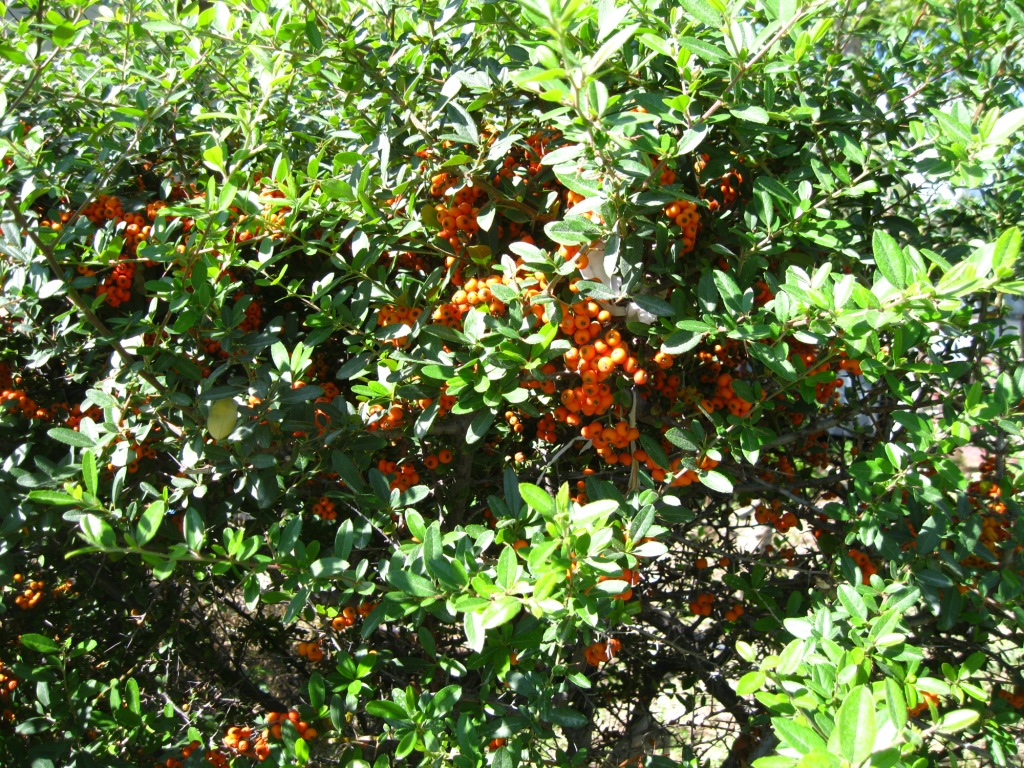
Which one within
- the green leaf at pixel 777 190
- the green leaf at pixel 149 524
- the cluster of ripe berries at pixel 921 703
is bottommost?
the cluster of ripe berries at pixel 921 703

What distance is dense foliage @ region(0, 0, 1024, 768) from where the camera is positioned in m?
1.46

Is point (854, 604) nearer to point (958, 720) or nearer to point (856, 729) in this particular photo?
point (958, 720)

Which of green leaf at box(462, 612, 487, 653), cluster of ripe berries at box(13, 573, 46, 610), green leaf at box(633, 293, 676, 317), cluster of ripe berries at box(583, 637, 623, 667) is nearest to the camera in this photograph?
green leaf at box(462, 612, 487, 653)

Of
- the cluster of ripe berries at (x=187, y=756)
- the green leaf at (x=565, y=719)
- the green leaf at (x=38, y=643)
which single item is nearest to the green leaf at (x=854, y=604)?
the green leaf at (x=565, y=719)

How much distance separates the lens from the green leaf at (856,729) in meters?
1.04

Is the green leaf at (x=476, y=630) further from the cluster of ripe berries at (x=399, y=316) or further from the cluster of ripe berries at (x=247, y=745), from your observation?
the cluster of ripe berries at (x=247, y=745)

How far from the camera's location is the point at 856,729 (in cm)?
106

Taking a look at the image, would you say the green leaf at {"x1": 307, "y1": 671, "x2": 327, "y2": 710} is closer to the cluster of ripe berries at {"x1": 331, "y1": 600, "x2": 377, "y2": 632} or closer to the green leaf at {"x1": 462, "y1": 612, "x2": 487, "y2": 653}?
the cluster of ripe berries at {"x1": 331, "y1": 600, "x2": 377, "y2": 632}

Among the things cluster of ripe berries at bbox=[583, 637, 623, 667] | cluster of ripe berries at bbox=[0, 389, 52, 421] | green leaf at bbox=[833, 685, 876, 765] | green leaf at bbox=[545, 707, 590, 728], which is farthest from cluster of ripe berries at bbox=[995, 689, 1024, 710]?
cluster of ripe berries at bbox=[0, 389, 52, 421]

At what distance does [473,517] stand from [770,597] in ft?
2.76

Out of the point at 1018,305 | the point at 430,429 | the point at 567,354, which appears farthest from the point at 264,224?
the point at 1018,305

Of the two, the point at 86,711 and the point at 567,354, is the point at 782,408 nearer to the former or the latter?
the point at 567,354

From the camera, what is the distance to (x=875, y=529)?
1.77 metres

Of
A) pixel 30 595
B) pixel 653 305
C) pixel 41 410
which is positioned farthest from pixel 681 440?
pixel 30 595
